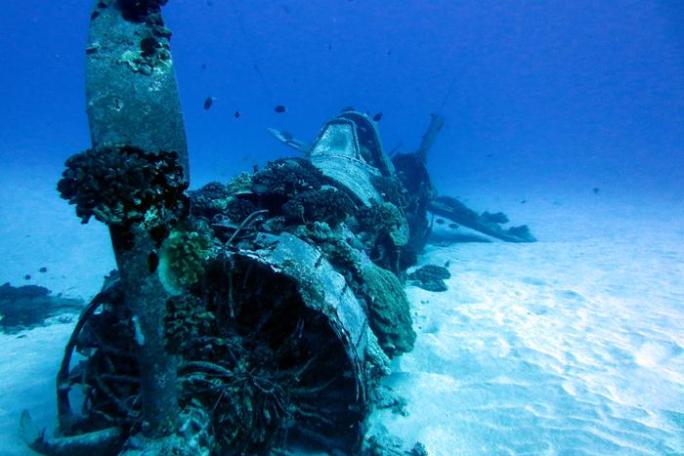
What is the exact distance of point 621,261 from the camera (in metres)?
12.6

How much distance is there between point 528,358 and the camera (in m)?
5.82

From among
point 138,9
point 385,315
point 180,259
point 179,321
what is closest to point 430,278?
point 385,315

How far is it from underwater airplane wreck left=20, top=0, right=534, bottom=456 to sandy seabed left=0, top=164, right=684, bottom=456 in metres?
0.65

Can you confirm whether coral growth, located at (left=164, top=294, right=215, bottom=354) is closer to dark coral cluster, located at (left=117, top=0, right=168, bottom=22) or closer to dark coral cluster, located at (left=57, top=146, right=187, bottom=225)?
dark coral cluster, located at (left=57, top=146, right=187, bottom=225)

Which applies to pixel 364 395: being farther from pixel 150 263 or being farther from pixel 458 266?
pixel 458 266

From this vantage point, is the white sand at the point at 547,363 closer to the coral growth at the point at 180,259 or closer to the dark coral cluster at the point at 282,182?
the dark coral cluster at the point at 282,182

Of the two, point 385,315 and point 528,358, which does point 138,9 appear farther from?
point 528,358

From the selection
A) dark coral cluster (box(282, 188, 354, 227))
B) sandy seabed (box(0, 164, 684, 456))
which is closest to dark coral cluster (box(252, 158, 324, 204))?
dark coral cluster (box(282, 188, 354, 227))

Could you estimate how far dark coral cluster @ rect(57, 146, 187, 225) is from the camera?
5.46 ft

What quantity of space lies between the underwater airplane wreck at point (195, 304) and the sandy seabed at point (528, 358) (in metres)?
0.65

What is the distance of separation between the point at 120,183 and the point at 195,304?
41.8 inches

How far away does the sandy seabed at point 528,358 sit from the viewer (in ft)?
13.9

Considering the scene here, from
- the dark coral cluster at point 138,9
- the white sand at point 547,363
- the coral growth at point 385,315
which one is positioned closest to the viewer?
the dark coral cluster at point 138,9

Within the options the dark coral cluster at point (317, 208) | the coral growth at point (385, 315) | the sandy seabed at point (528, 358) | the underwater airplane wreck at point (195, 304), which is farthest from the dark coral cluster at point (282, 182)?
the sandy seabed at point (528, 358)
